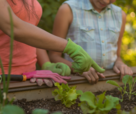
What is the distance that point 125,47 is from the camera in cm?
546

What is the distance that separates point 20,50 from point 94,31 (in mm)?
726

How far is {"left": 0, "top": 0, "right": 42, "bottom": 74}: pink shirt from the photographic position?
41.3 inches

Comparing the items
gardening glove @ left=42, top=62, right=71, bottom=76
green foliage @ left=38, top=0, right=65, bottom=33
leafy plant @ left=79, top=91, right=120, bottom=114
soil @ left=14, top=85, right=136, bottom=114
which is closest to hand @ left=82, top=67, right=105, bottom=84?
gardening glove @ left=42, top=62, right=71, bottom=76

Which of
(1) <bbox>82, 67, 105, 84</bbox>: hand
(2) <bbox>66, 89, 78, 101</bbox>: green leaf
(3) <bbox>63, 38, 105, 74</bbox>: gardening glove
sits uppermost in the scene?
(3) <bbox>63, 38, 105, 74</bbox>: gardening glove

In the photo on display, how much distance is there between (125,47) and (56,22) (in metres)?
4.26

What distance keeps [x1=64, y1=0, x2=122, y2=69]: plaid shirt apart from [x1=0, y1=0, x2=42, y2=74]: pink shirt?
0.47 meters

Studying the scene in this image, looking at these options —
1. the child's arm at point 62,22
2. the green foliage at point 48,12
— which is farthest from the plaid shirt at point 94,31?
the green foliage at point 48,12

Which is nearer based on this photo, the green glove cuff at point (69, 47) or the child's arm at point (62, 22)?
the green glove cuff at point (69, 47)

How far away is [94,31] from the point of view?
161 centimetres

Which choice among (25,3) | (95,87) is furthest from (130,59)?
(25,3)

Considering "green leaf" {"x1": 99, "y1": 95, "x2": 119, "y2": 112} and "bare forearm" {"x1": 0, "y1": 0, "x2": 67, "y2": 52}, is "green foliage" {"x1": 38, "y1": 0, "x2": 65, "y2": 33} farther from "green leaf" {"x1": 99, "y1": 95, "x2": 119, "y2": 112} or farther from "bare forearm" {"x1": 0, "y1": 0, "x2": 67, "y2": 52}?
"green leaf" {"x1": 99, "y1": 95, "x2": 119, "y2": 112}

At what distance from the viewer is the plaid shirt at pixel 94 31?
62.3 inches

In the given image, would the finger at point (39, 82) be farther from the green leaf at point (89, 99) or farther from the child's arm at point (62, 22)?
the child's arm at point (62, 22)

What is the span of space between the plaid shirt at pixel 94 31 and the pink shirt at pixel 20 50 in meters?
0.47
